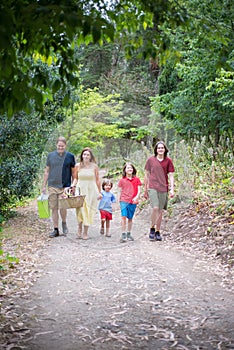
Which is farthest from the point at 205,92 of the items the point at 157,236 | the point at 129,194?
the point at 157,236

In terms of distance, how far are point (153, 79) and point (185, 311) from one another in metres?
22.4

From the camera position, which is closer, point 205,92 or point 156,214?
point 156,214

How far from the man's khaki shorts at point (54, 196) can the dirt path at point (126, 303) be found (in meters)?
1.60

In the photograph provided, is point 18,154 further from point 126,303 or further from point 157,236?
point 126,303

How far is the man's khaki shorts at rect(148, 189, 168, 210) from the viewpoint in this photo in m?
9.09

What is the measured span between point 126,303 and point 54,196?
4.71 m

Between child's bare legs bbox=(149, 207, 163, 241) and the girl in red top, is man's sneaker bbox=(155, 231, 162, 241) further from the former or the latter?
the girl in red top

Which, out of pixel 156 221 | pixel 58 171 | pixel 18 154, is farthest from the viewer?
pixel 18 154

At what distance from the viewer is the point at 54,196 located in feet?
31.5

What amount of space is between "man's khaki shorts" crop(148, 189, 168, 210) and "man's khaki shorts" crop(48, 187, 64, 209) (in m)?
1.90

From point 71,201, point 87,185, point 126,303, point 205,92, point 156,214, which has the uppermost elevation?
point 205,92

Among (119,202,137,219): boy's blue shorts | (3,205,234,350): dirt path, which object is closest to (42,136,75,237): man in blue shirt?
(119,202,137,219): boy's blue shorts

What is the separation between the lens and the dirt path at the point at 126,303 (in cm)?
416

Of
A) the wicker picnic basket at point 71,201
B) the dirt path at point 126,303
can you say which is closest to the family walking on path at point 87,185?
the wicker picnic basket at point 71,201
